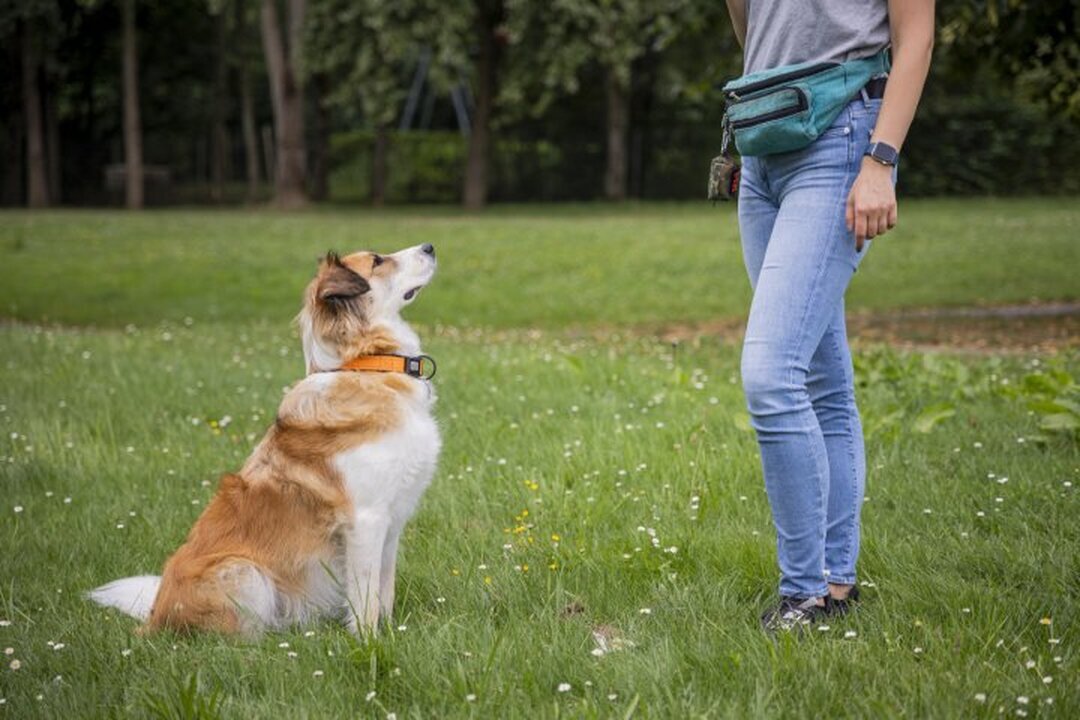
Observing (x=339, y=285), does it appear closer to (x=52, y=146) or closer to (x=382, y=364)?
(x=382, y=364)

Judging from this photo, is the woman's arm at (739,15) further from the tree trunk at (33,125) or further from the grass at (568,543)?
the tree trunk at (33,125)

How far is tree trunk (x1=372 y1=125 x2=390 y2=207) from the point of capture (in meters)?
34.2

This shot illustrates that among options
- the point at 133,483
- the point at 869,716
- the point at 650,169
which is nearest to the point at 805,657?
the point at 869,716

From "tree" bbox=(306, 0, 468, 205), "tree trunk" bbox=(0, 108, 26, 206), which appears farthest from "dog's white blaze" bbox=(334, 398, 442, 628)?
"tree trunk" bbox=(0, 108, 26, 206)

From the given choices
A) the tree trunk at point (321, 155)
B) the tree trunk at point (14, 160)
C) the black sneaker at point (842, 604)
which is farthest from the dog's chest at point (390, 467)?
the tree trunk at point (14, 160)

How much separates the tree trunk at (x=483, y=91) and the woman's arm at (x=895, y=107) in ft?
85.8

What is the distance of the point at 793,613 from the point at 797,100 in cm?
159

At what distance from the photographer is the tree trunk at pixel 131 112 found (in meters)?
31.0

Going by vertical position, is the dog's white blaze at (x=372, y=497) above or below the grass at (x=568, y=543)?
above

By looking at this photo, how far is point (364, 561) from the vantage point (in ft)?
12.9

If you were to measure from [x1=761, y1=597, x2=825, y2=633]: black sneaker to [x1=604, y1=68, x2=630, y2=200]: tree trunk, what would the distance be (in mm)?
30396

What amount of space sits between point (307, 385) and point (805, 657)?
1.96 metres

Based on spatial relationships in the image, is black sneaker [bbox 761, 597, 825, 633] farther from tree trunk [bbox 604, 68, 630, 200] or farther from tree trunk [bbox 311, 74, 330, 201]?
tree trunk [bbox 311, 74, 330, 201]

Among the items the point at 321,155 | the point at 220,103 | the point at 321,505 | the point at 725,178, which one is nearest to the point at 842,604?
the point at 725,178
